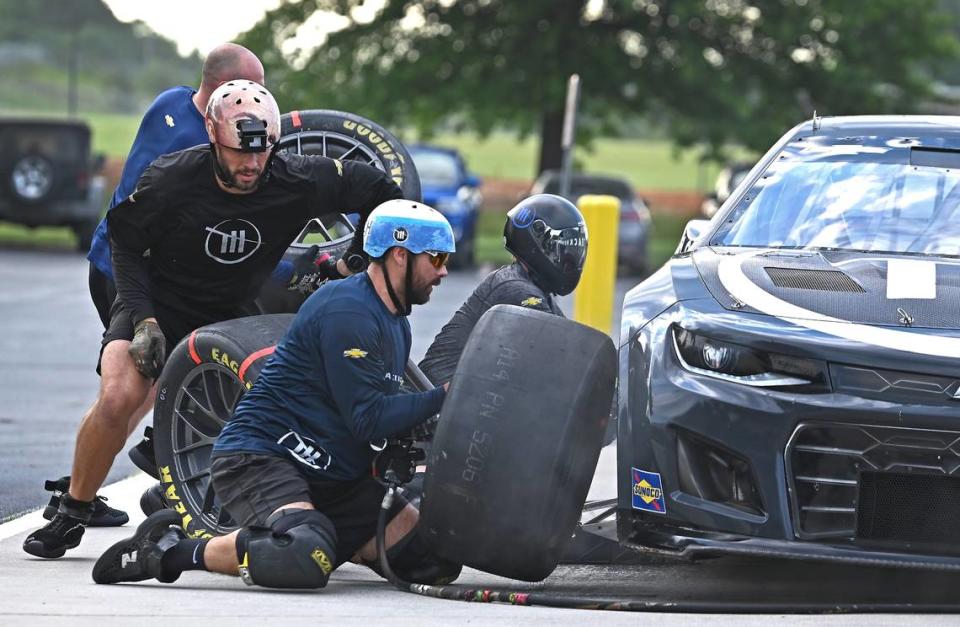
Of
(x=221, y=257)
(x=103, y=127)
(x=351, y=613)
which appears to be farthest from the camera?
(x=103, y=127)

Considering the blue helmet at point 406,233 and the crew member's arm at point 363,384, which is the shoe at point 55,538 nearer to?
the crew member's arm at point 363,384

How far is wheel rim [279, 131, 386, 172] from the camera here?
738 centimetres

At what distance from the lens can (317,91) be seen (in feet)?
104

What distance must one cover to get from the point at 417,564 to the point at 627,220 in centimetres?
2148

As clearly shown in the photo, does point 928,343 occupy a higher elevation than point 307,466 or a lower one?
higher

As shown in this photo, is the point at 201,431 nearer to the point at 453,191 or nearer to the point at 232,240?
the point at 232,240

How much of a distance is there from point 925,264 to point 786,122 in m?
26.8

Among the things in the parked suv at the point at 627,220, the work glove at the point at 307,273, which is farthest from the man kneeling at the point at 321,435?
the parked suv at the point at 627,220

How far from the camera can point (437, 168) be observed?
87.4ft

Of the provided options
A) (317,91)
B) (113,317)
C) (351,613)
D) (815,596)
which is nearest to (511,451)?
(351,613)

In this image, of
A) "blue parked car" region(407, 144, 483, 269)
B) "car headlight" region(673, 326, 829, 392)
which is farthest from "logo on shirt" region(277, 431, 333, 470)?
"blue parked car" region(407, 144, 483, 269)

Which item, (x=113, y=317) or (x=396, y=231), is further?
(x=113, y=317)

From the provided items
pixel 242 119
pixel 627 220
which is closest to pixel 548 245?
pixel 242 119

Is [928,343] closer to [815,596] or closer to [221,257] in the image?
[815,596]
